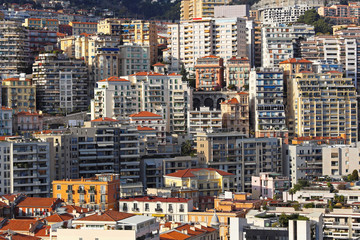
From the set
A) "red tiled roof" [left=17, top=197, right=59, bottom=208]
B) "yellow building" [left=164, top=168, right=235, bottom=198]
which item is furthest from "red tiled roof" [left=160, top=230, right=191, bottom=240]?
"yellow building" [left=164, top=168, right=235, bottom=198]

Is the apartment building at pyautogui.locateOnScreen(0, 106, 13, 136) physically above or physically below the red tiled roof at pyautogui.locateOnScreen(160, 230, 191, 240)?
above

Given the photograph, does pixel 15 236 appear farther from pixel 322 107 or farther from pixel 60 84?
pixel 60 84

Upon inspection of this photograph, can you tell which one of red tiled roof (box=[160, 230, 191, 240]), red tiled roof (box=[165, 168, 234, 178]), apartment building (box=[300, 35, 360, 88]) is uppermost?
apartment building (box=[300, 35, 360, 88])

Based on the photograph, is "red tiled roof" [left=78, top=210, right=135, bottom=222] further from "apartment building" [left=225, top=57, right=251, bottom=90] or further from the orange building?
"apartment building" [left=225, top=57, right=251, bottom=90]

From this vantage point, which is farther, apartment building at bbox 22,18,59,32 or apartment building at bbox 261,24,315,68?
apartment building at bbox 22,18,59,32

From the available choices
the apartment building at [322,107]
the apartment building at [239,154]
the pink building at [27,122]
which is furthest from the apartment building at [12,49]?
the apartment building at [239,154]

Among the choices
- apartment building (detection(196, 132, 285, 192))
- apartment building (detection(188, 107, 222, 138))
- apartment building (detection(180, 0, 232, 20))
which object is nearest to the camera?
apartment building (detection(196, 132, 285, 192))
